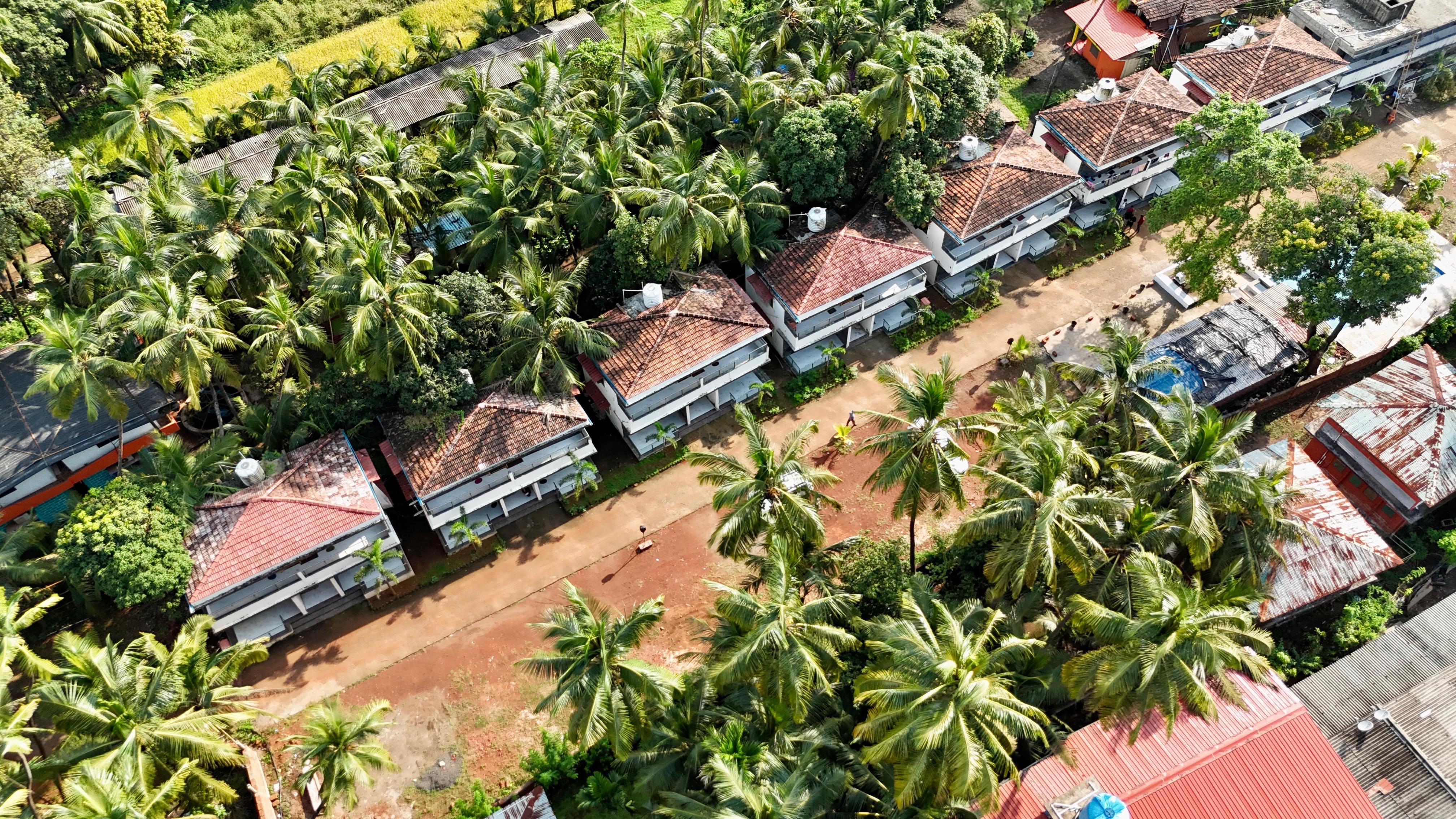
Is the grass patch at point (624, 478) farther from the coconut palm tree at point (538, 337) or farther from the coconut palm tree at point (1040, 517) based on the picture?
the coconut palm tree at point (1040, 517)

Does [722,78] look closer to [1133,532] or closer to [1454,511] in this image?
[1133,532]

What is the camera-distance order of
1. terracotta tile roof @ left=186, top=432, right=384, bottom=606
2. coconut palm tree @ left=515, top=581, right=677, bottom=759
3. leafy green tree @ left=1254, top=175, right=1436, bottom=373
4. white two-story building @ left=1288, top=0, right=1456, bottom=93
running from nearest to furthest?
1. coconut palm tree @ left=515, top=581, right=677, bottom=759
2. terracotta tile roof @ left=186, top=432, right=384, bottom=606
3. leafy green tree @ left=1254, top=175, right=1436, bottom=373
4. white two-story building @ left=1288, top=0, right=1456, bottom=93

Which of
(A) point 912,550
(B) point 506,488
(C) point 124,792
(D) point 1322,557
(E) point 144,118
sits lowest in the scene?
(D) point 1322,557

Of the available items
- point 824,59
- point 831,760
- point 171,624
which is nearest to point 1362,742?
point 831,760

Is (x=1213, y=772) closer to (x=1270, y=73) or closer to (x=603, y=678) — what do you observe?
(x=603, y=678)

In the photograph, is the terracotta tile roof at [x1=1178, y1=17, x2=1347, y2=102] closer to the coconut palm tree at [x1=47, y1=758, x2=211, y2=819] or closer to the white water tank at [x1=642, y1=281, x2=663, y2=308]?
the white water tank at [x1=642, y1=281, x2=663, y2=308]

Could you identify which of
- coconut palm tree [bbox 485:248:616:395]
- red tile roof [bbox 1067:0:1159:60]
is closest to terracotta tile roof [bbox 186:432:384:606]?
coconut palm tree [bbox 485:248:616:395]

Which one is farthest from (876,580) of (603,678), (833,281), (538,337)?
(538,337)
